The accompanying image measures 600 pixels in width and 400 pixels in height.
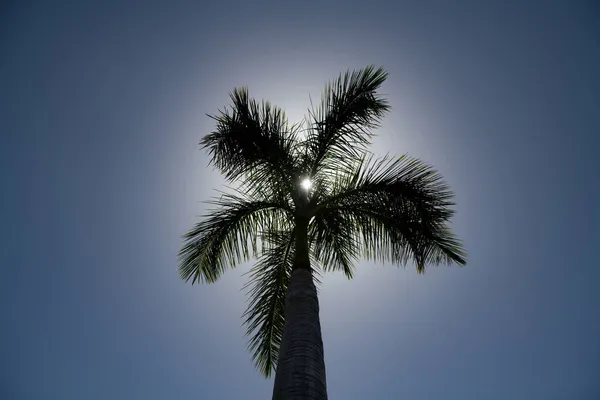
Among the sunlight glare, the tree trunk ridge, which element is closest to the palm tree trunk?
the tree trunk ridge

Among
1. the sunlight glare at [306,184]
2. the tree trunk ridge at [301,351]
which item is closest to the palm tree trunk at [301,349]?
the tree trunk ridge at [301,351]

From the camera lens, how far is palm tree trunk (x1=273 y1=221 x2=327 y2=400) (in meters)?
4.26

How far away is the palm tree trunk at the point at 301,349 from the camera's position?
4.26m

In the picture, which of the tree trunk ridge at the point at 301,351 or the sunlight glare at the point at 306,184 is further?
the sunlight glare at the point at 306,184

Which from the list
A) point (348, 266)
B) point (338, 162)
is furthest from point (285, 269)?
point (338, 162)

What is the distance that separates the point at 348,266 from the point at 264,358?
10.2ft

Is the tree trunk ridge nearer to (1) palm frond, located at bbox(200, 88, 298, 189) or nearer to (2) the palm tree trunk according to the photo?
(2) the palm tree trunk

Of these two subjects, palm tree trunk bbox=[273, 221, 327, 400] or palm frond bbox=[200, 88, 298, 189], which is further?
palm frond bbox=[200, 88, 298, 189]

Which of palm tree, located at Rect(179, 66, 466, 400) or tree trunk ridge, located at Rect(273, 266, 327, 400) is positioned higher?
palm tree, located at Rect(179, 66, 466, 400)

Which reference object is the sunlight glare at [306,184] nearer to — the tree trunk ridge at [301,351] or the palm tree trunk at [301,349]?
the palm tree trunk at [301,349]

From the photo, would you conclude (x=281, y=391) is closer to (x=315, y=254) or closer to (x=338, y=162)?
(x=315, y=254)

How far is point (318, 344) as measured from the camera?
508cm

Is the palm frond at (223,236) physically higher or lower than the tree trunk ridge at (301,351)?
higher

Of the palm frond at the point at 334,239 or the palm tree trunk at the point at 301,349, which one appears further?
the palm frond at the point at 334,239
